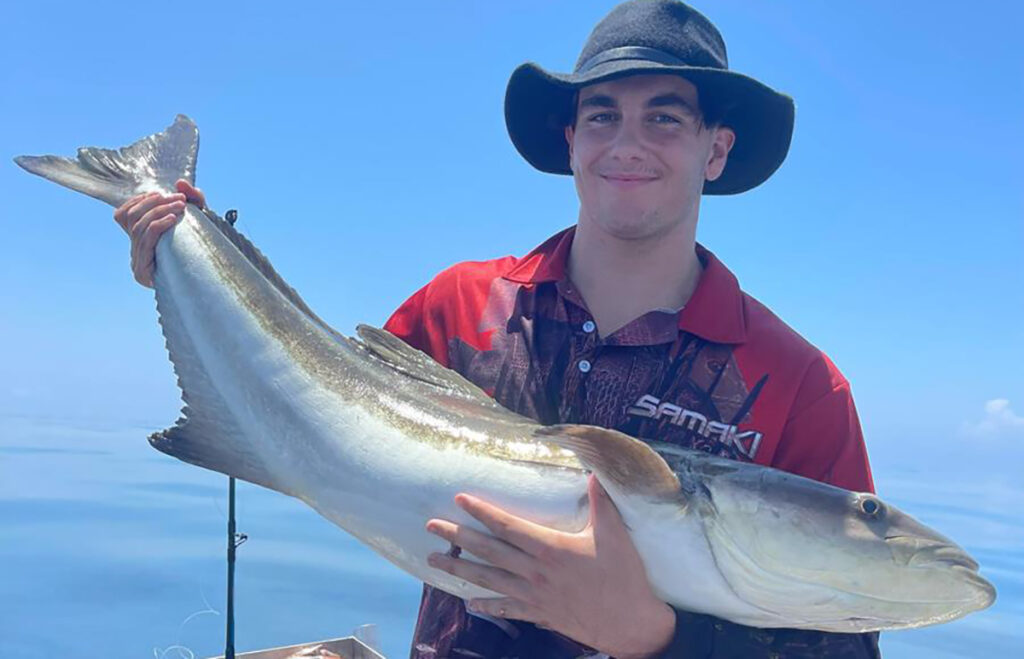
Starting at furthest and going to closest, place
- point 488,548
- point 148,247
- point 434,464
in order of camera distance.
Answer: point 148,247 → point 434,464 → point 488,548

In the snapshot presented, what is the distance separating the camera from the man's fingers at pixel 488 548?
232cm

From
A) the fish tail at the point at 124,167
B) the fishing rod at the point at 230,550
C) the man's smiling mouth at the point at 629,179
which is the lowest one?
the fishing rod at the point at 230,550

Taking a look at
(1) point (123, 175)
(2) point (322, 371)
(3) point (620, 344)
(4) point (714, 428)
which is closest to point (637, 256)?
(3) point (620, 344)

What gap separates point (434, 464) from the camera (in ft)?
8.67

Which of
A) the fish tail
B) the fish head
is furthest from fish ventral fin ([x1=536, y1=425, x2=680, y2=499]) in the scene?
the fish tail

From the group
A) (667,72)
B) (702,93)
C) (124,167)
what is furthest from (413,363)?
(124,167)

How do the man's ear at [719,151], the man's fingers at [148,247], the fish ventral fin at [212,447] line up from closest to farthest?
the fish ventral fin at [212,447]
the man's fingers at [148,247]
the man's ear at [719,151]

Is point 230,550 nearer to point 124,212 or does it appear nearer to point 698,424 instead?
point 124,212

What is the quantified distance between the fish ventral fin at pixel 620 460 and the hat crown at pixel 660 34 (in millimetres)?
1648

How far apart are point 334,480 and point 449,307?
90 centimetres

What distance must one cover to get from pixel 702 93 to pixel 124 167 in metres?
2.52

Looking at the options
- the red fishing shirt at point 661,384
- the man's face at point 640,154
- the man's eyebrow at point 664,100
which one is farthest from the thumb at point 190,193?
the man's eyebrow at point 664,100

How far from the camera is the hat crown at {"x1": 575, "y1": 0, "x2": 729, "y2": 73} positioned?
10.2 ft

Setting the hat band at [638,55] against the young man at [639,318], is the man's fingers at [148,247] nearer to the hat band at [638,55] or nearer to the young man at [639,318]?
the young man at [639,318]
